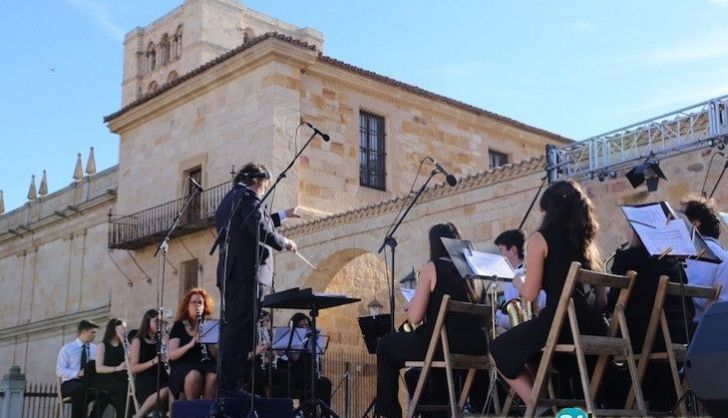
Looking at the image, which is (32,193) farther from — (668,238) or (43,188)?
(668,238)

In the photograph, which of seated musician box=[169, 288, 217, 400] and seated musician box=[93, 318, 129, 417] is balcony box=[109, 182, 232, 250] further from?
seated musician box=[169, 288, 217, 400]

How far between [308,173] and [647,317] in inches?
506

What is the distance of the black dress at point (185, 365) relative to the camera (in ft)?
22.4

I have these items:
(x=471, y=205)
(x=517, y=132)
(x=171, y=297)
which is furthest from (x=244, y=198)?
(x=517, y=132)

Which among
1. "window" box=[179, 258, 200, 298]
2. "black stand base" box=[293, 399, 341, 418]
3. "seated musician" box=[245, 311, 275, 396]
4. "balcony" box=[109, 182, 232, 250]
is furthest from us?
"window" box=[179, 258, 200, 298]

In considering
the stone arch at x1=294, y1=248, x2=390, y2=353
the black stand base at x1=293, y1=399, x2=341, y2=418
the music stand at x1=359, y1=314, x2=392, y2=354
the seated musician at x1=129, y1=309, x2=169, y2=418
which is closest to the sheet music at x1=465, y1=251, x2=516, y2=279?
the black stand base at x1=293, y1=399, x2=341, y2=418

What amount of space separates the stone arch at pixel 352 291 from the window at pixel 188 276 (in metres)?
3.50

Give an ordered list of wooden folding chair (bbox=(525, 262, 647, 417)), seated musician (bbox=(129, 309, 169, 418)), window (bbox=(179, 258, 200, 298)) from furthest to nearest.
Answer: window (bbox=(179, 258, 200, 298)), seated musician (bbox=(129, 309, 169, 418)), wooden folding chair (bbox=(525, 262, 647, 417))

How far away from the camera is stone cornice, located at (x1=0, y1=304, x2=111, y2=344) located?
23406 millimetres

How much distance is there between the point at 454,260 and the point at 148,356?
3443mm

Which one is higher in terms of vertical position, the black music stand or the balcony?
the balcony

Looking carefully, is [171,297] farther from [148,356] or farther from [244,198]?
[244,198]

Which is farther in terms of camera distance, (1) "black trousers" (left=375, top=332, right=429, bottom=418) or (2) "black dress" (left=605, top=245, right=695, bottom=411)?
(1) "black trousers" (left=375, top=332, right=429, bottom=418)

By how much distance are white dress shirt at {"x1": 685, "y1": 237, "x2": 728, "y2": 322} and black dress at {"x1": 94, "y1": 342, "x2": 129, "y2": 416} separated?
5420mm
